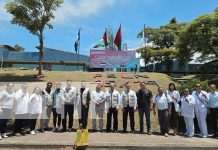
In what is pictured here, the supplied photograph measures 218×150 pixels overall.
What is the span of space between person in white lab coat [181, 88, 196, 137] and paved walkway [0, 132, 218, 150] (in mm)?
563

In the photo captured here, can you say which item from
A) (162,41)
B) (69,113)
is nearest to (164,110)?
(69,113)

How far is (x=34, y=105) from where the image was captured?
12719mm

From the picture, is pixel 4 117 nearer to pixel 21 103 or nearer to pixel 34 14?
pixel 21 103

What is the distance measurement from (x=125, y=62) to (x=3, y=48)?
42160 millimetres

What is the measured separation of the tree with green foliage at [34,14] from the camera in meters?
28.9

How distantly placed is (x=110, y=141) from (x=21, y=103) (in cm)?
335

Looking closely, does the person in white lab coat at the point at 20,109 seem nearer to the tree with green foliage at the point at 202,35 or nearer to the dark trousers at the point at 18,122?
Result: the dark trousers at the point at 18,122

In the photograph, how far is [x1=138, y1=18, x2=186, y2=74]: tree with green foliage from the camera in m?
59.2

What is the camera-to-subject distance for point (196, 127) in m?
14.0

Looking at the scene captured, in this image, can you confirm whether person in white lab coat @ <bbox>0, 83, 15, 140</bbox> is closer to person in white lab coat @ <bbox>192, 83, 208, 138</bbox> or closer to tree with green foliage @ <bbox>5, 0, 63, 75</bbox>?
person in white lab coat @ <bbox>192, 83, 208, 138</bbox>

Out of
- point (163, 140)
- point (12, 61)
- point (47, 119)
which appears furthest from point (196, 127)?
point (12, 61)

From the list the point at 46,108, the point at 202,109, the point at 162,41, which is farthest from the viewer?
the point at 162,41

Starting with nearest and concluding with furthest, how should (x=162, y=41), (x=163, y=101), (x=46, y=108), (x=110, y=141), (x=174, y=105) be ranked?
(x=110, y=141), (x=163, y=101), (x=46, y=108), (x=174, y=105), (x=162, y=41)

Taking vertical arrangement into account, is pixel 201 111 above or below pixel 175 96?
below
